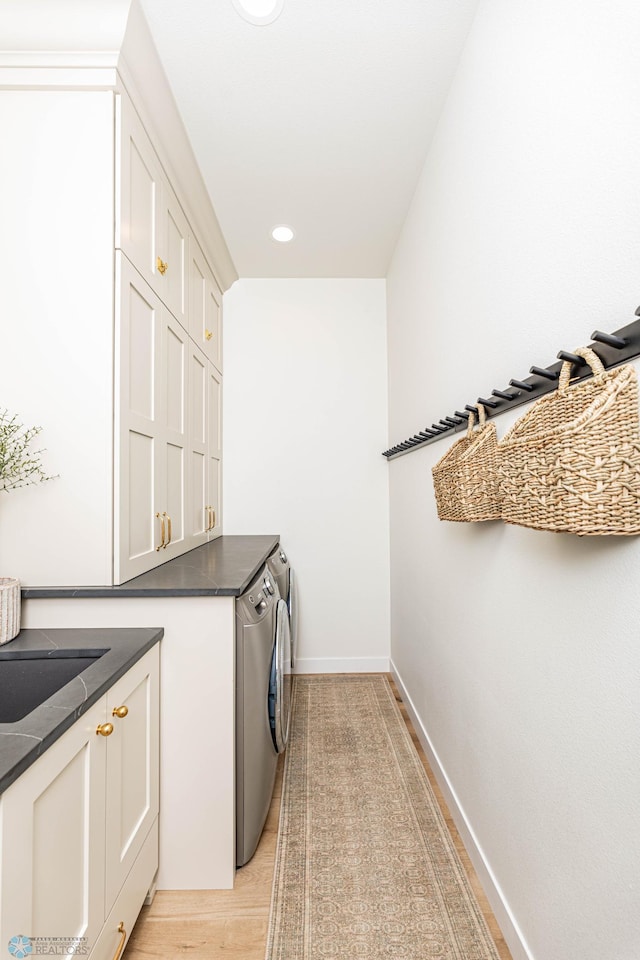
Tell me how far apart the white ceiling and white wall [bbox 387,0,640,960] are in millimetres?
168

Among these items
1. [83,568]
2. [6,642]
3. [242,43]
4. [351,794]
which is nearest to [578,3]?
[242,43]

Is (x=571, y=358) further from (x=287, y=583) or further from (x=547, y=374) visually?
(x=287, y=583)

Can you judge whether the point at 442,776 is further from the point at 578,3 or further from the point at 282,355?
the point at 282,355

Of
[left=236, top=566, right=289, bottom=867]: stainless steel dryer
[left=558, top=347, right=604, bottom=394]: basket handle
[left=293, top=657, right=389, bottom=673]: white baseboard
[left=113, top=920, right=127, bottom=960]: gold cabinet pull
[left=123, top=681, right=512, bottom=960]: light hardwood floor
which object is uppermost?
[left=558, top=347, right=604, bottom=394]: basket handle

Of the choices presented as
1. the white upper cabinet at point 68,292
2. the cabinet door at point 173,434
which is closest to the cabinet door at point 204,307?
the cabinet door at point 173,434

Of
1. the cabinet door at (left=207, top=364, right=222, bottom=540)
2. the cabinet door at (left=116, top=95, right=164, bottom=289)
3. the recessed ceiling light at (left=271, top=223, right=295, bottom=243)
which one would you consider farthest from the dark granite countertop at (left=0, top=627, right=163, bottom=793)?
the recessed ceiling light at (left=271, top=223, right=295, bottom=243)

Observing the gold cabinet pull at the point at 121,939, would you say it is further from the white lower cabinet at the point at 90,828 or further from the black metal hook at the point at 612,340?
the black metal hook at the point at 612,340

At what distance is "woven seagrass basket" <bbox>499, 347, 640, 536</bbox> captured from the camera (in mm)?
687

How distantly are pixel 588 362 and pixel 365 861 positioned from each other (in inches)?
63.1

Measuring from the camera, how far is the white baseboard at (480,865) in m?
1.18

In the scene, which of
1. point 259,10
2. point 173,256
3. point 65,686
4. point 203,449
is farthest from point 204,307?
point 65,686

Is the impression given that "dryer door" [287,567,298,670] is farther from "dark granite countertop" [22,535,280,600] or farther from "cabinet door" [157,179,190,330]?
"cabinet door" [157,179,190,330]

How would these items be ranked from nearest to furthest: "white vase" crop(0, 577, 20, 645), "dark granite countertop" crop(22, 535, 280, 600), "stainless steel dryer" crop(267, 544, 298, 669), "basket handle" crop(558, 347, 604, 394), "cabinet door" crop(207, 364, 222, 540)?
"basket handle" crop(558, 347, 604, 394)
"white vase" crop(0, 577, 20, 645)
"dark granite countertop" crop(22, 535, 280, 600)
"stainless steel dryer" crop(267, 544, 298, 669)
"cabinet door" crop(207, 364, 222, 540)

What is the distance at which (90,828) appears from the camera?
967mm
